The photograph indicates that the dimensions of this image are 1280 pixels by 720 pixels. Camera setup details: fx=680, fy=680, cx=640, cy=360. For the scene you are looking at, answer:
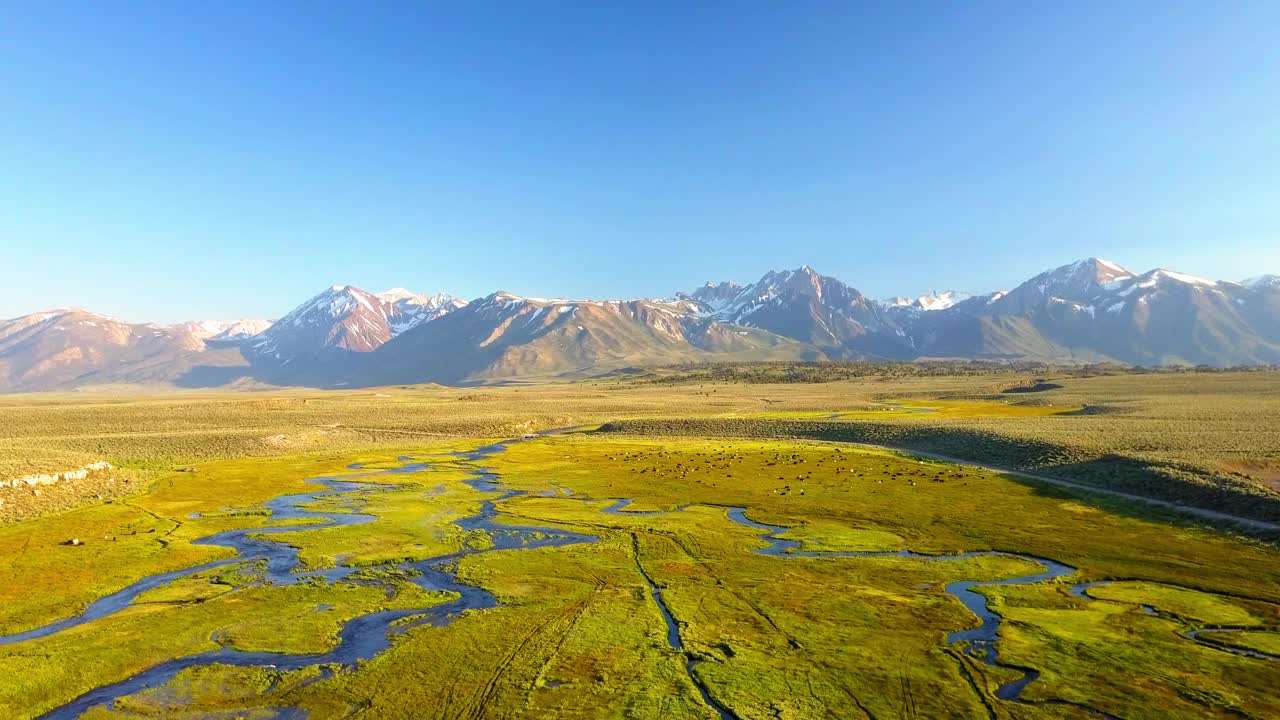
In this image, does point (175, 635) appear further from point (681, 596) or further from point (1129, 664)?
point (1129, 664)

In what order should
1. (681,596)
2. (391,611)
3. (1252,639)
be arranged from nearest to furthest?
(1252,639)
(391,611)
(681,596)

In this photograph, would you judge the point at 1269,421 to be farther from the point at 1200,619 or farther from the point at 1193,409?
the point at 1200,619

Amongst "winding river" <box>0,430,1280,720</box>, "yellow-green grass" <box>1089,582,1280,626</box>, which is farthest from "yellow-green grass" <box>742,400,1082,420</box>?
"yellow-green grass" <box>1089,582,1280,626</box>

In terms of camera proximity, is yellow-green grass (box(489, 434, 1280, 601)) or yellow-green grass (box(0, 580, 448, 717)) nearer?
yellow-green grass (box(0, 580, 448, 717))

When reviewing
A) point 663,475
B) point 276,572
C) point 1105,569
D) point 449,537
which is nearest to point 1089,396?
point 663,475

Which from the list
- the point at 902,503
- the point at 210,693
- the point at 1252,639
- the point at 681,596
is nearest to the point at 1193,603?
the point at 1252,639

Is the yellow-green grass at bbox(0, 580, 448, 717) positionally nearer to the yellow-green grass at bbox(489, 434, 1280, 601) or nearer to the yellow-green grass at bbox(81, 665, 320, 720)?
the yellow-green grass at bbox(81, 665, 320, 720)

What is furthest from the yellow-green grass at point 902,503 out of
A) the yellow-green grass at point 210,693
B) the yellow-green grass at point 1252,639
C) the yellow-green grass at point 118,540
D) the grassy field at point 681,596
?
the yellow-green grass at point 210,693

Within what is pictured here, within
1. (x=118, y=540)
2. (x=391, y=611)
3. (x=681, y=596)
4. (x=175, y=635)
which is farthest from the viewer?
(x=118, y=540)
